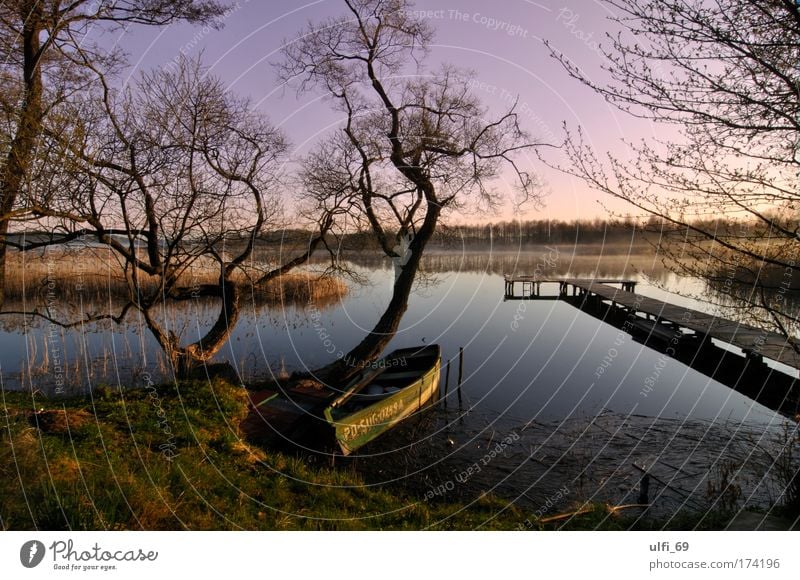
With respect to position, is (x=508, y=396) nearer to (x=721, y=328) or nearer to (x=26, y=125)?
(x=721, y=328)

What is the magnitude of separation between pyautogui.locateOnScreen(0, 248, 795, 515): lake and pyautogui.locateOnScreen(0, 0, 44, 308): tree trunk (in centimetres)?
254

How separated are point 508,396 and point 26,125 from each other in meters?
10.5

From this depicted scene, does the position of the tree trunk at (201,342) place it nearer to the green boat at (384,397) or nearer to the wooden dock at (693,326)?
the green boat at (384,397)

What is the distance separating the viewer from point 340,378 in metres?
10.2

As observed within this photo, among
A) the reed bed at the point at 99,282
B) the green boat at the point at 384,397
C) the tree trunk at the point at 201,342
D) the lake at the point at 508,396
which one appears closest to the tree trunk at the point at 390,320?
the green boat at the point at 384,397

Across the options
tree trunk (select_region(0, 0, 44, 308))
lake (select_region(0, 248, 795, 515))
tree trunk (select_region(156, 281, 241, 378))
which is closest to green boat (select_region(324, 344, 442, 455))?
lake (select_region(0, 248, 795, 515))

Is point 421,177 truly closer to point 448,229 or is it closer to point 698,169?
point 448,229

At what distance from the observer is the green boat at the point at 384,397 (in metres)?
7.45

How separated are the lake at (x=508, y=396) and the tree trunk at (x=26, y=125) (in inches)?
99.9

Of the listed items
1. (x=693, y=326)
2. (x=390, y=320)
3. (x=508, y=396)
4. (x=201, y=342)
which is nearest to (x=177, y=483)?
(x=201, y=342)

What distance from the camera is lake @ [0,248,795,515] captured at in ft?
22.7

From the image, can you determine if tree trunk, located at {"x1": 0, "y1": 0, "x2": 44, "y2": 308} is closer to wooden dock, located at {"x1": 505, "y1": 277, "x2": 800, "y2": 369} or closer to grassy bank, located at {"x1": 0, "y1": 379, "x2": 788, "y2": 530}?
grassy bank, located at {"x1": 0, "y1": 379, "x2": 788, "y2": 530}

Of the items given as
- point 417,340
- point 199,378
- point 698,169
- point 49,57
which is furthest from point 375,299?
point 698,169

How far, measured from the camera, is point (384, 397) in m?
8.45
